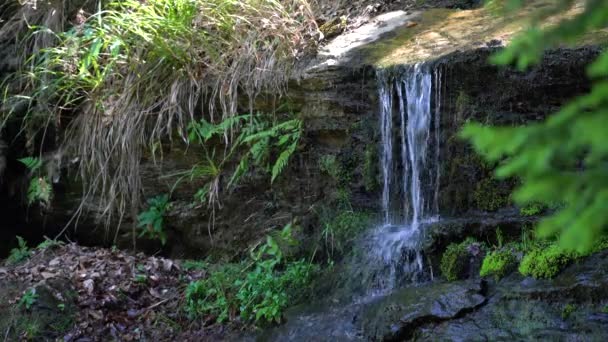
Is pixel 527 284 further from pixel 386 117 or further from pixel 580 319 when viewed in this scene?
pixel 386 117

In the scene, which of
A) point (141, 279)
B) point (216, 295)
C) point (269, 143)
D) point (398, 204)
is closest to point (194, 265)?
point (141, 279)

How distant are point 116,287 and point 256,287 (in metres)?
1.37

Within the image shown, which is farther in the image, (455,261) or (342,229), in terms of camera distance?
(342,229)

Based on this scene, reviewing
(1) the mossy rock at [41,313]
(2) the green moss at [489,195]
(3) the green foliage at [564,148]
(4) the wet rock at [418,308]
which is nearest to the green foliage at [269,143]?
Answer: (2) the green moss at [489,195]

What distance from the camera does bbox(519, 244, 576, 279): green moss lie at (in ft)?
13.2

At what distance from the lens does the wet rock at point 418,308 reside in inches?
159

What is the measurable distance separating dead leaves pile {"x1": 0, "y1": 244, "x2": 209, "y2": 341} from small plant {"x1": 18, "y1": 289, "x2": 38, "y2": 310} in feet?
0.80

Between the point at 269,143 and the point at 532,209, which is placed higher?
the point at 269,143

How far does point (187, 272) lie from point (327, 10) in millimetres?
2674

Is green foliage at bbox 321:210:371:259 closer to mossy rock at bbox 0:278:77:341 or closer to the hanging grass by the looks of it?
the hanging grass

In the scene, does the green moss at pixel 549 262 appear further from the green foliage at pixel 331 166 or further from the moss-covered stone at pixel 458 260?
the green foliage at pixel 331 166

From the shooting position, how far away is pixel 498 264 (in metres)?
4.27

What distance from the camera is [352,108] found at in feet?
18.3

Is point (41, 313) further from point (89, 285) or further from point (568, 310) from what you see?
point (568, 310)
